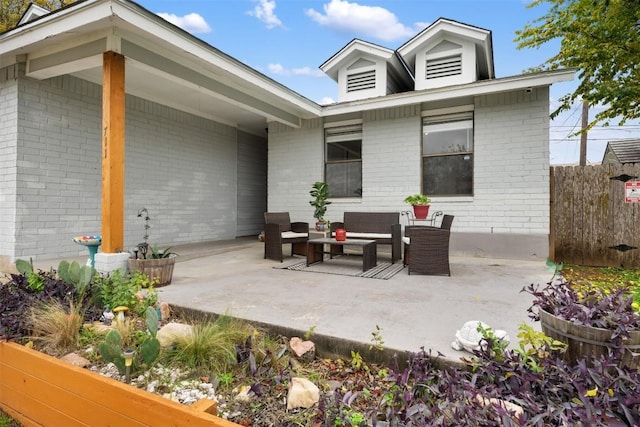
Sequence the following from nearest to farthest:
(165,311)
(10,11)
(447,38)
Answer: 1. (165,311)
2. (447,38)
3. (10,11)

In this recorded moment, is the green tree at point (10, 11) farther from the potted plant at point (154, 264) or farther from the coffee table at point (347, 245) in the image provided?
the coffee table at point (347, 245)

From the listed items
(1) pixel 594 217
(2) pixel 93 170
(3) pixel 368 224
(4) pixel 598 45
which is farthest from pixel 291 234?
(4) pixel 598 45

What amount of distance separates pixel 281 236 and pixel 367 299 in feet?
8.43

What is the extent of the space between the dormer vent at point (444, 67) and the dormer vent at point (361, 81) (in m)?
1.16

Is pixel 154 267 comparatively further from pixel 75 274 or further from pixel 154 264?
pixel 75 274

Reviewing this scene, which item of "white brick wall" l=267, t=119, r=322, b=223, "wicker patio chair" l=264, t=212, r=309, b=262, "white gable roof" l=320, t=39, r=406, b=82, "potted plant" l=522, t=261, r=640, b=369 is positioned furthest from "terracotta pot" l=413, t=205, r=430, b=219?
"potted plant" l=522, t=261, r=640, b=369

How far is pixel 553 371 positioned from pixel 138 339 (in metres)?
2.49

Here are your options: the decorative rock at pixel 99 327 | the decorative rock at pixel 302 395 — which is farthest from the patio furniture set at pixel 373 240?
the decorative rock at pixel 302 395

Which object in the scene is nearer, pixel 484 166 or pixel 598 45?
pixel 484 166

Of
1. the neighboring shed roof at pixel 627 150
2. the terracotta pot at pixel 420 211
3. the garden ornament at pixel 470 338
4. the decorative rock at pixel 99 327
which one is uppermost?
the neighboring shed roof at pixel 627 150

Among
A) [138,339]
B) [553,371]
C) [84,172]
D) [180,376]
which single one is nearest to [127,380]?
[180,376]

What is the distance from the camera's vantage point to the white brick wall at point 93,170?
490 cm

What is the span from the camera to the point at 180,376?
1971mm

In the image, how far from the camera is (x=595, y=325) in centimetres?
165
